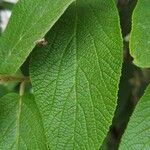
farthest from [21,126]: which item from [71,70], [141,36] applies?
[141,36]

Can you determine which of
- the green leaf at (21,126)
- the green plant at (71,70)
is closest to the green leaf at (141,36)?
the green plant at (71,70)

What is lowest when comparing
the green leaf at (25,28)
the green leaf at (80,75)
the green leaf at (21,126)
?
the green leaf at (21,126)

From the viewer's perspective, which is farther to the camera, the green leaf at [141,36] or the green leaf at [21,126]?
the green leaf at [21,126]

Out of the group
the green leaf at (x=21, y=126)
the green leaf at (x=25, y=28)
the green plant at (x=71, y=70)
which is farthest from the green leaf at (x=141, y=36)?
the green leaf at (x=21, y=126)

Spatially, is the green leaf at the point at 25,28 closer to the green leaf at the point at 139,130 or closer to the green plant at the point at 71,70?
the green plant at the point at 71,70

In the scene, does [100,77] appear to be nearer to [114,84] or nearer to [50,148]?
[114,84]

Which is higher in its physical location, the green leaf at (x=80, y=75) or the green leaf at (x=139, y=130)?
the green leaf at (x=80, y=75)

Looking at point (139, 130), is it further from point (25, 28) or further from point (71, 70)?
point (25, 28)

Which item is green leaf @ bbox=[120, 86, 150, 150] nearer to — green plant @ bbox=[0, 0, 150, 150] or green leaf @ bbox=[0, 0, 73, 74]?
green plant @ bbox=[0, 0, 150, 150]
